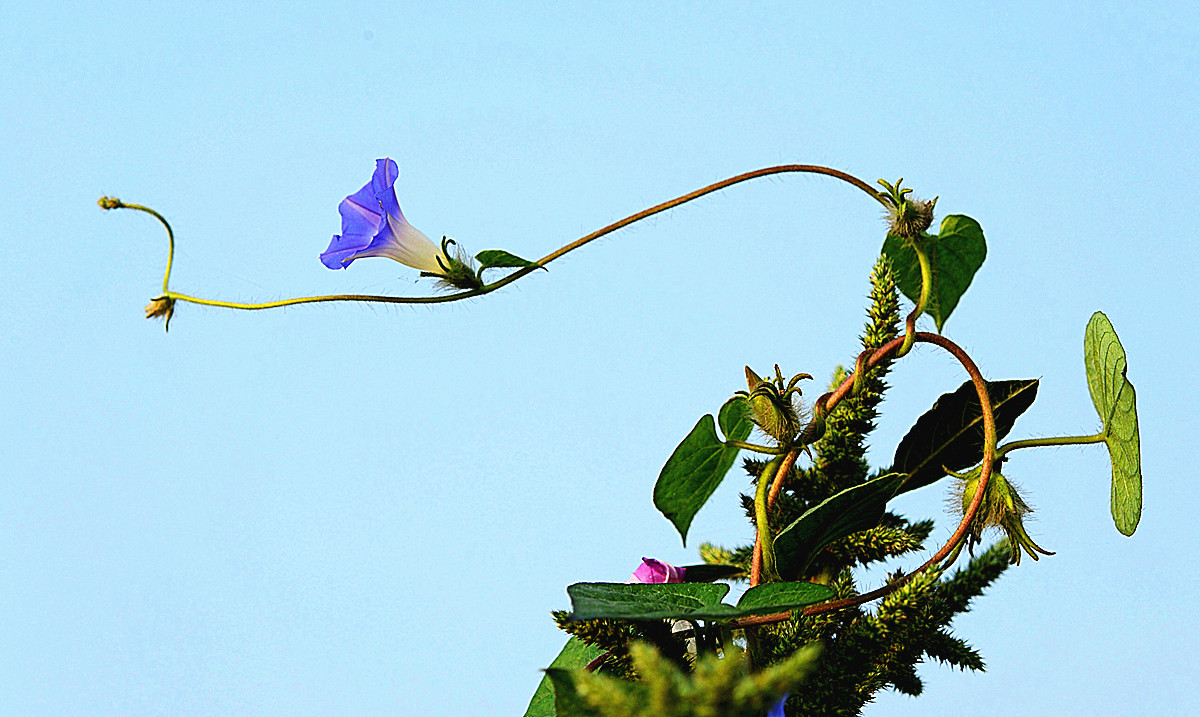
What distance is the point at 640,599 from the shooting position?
1.50 feet

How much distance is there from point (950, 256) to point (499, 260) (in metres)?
0.33

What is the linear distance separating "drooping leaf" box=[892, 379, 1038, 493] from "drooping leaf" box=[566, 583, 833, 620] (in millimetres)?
202

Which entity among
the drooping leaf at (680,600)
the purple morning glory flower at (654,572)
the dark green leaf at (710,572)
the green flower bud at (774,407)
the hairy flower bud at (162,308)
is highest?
the hairy flower bud at (162,308)

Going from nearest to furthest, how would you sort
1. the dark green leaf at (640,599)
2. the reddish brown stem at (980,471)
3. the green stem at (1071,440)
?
the dark green leaf at (640,599)
the reddish brown stem at (980,471)
the green stem at (1071,440)

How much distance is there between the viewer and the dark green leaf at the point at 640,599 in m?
0.40

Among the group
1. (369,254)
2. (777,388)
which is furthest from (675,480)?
(369,254)

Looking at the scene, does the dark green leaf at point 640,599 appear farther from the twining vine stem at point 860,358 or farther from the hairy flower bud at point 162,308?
the hairy flower bud at point 162,308

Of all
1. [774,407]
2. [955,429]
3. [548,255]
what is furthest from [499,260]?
[955,429]

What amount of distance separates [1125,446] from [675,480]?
0.27m

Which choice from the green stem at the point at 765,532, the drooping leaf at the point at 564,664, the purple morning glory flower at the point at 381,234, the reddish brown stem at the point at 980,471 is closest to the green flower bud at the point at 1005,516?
the reddish brown stem at the point at 980,471

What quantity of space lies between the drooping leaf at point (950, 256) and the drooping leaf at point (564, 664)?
335 mm

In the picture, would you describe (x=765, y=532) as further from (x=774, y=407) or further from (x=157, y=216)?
(x=157, y=216)

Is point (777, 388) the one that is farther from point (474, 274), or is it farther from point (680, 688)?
point (680, 688)

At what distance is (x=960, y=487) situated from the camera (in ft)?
2.11
